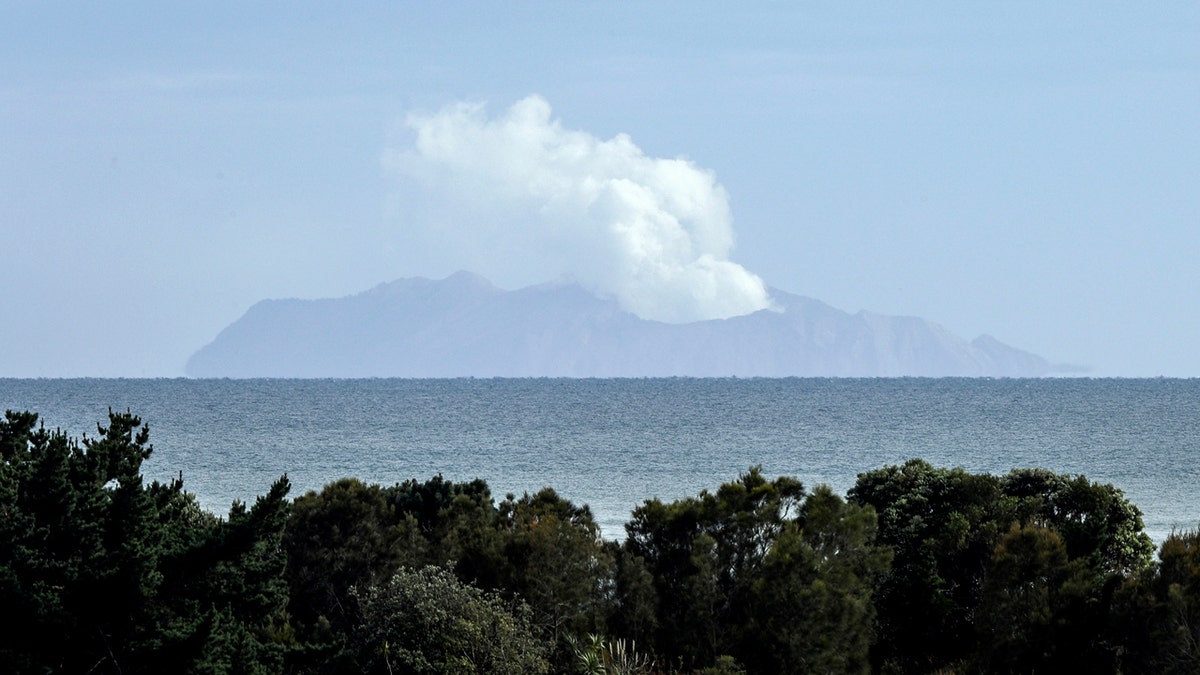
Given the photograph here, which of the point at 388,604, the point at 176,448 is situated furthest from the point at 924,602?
the point at 176,448

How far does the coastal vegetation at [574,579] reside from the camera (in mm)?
18938

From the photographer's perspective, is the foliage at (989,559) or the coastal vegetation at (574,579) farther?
the foliage at (989,559)

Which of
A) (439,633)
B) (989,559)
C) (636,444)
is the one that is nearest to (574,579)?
(439,633)

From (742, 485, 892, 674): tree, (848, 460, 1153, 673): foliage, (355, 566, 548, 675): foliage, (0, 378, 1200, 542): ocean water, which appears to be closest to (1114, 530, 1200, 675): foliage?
(848, 460, 1153, 673): foliage

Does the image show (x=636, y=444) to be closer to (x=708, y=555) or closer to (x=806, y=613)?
(x=708, y=555)

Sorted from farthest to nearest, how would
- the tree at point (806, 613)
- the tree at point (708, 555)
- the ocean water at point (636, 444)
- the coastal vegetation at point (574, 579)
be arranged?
the ocean water at point (636, 444) < the tree at point (708, 555) < the tree at point (806, 613) < the coastal vegetation at point (574, 579)

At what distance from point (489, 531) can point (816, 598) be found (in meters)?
6.04

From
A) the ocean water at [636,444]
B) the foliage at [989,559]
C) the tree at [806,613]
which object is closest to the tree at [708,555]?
the tree at [806,613]

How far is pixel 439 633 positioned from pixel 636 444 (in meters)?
72.0

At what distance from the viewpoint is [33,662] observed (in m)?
18.4

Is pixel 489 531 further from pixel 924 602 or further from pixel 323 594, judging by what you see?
pixel 924 602

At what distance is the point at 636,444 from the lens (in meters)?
92.4

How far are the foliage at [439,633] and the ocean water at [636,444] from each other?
2058 centimetres

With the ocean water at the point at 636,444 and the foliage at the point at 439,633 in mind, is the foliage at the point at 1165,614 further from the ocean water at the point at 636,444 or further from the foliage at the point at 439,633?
the ocean water at the point at 636,444
